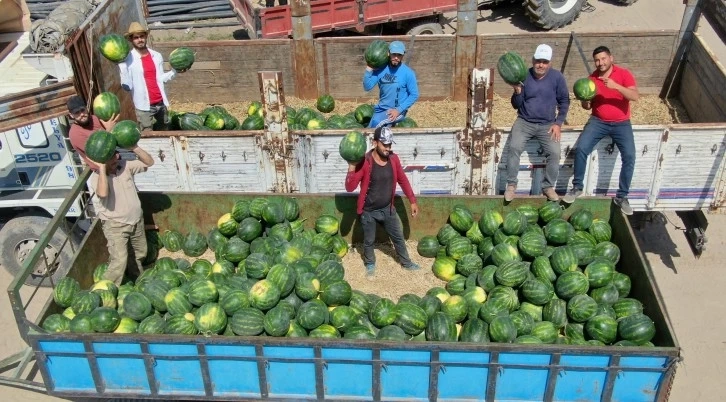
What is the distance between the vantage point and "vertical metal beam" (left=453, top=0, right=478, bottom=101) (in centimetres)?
1123

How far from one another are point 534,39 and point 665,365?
278 inches

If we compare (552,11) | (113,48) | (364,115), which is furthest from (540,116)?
(552,11)

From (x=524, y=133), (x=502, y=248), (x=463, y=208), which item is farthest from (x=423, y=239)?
(x=524, y=133)

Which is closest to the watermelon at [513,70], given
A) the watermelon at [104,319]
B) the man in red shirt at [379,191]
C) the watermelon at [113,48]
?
the man in red shirt at [379,191]

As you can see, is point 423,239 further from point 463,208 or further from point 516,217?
point 516,217

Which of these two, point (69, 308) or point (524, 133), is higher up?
point (524, 133)

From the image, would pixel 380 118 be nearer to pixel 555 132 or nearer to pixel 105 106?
pixel 555 132

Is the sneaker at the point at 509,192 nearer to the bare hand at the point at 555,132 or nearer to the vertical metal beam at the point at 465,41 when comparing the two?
the bare hand at the point at 555,132

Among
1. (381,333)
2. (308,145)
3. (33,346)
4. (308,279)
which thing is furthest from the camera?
(308,145)

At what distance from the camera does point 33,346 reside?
19.4 ft

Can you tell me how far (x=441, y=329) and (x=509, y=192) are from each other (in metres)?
2.52

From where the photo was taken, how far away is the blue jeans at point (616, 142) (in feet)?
26.6

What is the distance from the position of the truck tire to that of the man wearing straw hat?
1033 cm

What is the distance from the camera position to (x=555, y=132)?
8.20 metres
